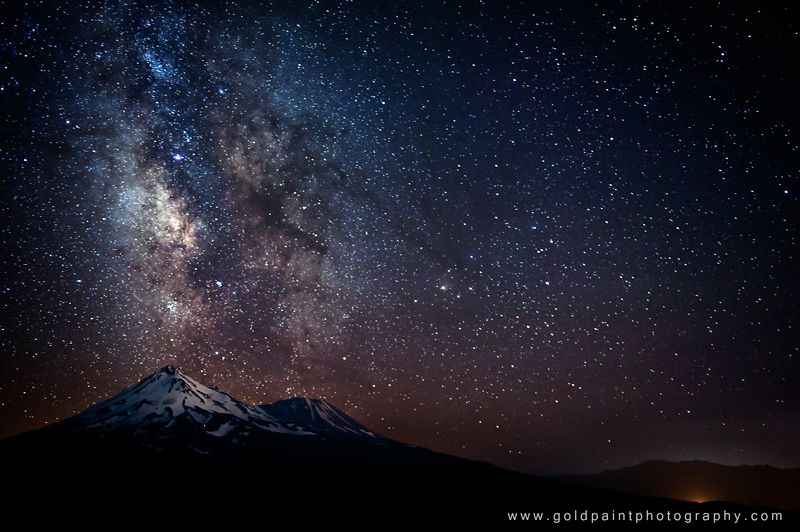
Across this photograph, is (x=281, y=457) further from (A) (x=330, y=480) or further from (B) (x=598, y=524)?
(B) (x=598, y=524)

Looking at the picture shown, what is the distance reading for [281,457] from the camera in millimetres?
75250

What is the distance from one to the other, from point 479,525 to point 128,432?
7550cm

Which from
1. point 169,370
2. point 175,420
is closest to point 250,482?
point 175,420

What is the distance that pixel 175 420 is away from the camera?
8819 cm

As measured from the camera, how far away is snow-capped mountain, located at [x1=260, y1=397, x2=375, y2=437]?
13312 cm

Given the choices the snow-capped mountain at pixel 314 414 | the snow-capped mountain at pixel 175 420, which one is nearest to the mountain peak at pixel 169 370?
the snow-capped mountain at pixel 175 420

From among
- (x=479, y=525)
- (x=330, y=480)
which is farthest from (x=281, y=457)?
(x=479, y=525)

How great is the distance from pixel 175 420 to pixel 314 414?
204 ft

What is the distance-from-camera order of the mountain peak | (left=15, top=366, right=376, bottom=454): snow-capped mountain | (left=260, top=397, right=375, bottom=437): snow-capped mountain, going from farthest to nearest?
(left=260, top=397, right=375, bottom=437): snow-capped mountain < the mountain peak < (left=15, top=366, right=376, bottom=454): snow-capped mountain

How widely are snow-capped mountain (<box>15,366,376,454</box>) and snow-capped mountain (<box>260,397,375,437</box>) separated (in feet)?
30.4

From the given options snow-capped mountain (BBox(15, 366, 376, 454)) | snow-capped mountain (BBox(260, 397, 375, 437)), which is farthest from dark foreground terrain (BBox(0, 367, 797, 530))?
snow-capped mountain (BBox(260, 397, 375, 437))

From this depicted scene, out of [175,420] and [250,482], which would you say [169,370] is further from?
[250,482]

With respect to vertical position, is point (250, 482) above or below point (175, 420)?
below

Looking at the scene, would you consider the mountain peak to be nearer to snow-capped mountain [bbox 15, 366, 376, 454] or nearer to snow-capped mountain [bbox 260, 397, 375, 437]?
snow-capped mountain [bbox 15, 366, 376, 454]
